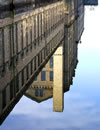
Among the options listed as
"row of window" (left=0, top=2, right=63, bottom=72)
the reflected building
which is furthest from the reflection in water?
"row of window" (left=0, top=2, right=63, bottom=72)

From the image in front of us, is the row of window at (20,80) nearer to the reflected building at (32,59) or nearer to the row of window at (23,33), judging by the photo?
the reflected building at (32,59)

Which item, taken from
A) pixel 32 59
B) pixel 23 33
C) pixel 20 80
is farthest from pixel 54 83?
pixel 20 80

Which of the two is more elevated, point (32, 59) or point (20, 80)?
point (20, 80)

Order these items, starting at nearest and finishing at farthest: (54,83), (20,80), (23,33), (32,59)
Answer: (20,80) < (23,33) < (32,59) < (54,83)

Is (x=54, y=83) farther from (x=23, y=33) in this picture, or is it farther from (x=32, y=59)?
(x=23, y=33)

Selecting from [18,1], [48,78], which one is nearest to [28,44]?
[18,1]

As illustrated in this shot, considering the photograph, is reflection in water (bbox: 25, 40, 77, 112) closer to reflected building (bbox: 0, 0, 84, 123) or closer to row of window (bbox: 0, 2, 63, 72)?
reflected building (bbox: 0, 0, 84, 123)

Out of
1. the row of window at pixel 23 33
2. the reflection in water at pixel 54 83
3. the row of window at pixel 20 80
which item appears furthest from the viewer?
the reflection in water at pixel 54 83

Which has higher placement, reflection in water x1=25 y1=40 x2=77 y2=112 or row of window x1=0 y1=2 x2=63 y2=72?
row of window x1=0 y1=2 x2=63 y2=72

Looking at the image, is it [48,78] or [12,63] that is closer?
[12,63]

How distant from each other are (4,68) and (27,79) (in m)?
8.08

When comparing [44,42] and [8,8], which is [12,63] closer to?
[8,8]

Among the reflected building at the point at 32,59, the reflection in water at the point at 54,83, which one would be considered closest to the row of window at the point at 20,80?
the reflected building at the point at 32,59

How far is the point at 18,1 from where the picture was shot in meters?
49.0
